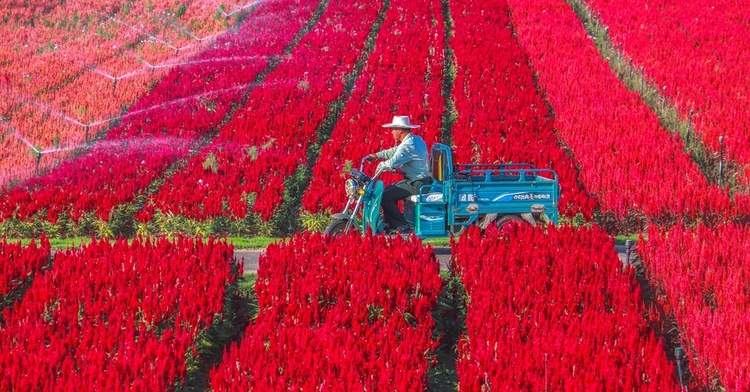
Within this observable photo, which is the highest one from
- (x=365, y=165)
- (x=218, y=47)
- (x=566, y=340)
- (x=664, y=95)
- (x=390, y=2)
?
(x=390, y=2)

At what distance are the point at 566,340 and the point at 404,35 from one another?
18713 millimetres

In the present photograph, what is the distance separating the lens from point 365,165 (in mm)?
14305

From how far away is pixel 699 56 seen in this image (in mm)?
21688

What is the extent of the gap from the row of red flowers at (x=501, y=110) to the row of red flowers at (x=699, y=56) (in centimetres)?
251

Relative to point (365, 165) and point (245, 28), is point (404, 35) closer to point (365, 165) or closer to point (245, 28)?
point (245, 28)

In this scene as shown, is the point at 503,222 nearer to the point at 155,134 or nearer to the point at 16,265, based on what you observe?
the point at 16,265

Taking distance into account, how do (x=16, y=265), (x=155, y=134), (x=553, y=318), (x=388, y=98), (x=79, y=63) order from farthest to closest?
1. (x=79, y=63)
2. (x=388, y=98)
3. (x=155, y=134)
4. (x=16, y=265)
5. (x=553, y=318)

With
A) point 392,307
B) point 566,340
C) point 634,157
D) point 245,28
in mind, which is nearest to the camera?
point 566,340

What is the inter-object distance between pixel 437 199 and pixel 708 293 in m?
A: 3.30

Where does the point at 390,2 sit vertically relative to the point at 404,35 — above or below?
above

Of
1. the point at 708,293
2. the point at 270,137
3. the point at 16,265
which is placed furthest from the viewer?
the point at 270,137

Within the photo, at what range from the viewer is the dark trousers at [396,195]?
35.0 ft

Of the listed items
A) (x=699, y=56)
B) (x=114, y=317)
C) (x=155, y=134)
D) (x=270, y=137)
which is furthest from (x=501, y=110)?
(x=114, y=317)

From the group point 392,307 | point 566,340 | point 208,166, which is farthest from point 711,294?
point 208,166
